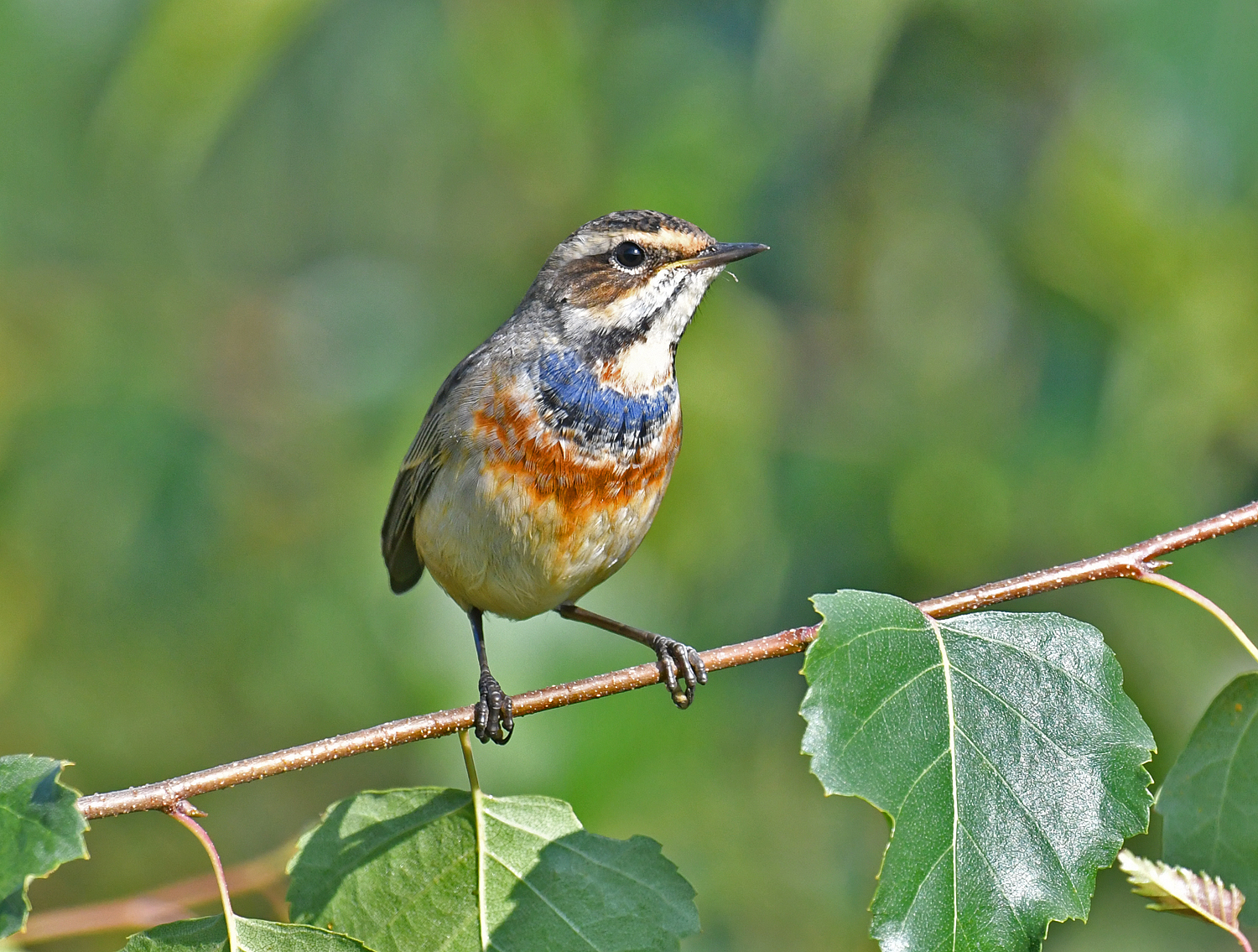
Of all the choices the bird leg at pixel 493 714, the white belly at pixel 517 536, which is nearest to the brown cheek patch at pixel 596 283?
the white belly at pixel 517 536

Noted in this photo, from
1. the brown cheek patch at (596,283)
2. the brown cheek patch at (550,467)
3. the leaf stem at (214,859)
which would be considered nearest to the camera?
the leaf stem at (214,859)

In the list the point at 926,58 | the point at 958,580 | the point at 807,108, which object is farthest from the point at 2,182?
the point at 958,580

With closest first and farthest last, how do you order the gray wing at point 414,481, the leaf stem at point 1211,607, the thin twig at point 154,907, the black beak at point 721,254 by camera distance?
the leaf stem at point 1211,607 < the thin twig at point 154,907 < the black beak at point 721,254 < the gray wing at point 414,481

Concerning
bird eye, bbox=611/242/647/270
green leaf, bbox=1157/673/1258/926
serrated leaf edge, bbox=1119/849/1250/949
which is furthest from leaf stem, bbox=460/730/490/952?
bird eye, bbox=611/242/647/270

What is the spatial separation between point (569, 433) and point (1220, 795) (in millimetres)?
1943

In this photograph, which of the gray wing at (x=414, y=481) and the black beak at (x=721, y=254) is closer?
the black beak at (x=721, y=254)

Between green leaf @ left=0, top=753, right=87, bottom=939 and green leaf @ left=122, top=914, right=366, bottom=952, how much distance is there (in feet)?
1.09

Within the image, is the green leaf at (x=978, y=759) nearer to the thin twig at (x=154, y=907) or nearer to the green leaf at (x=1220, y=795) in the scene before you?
the green leaf at (x=1220, y=795)

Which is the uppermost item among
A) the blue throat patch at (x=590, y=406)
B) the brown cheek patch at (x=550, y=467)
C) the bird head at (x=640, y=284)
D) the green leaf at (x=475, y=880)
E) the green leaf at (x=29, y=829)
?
the bird head at (x=640, y=284)

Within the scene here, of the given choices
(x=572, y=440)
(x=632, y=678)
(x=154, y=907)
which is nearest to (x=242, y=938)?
(x=632, y=678)

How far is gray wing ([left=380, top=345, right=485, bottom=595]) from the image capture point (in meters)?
4.00

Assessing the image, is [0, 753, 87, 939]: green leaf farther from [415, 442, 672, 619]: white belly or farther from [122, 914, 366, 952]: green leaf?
[415, 442, 672, 619]: white belly

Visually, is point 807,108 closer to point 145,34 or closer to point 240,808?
point 145,34

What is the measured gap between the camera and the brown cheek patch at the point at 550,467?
11.9 feet
